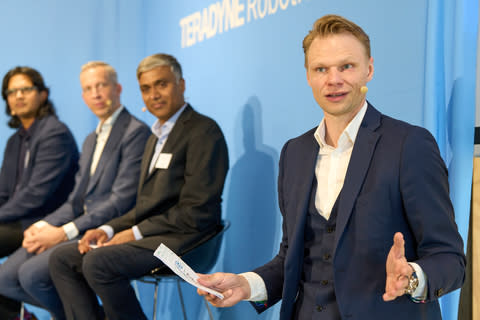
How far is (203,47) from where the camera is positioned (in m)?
4.39

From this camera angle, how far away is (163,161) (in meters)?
3.36

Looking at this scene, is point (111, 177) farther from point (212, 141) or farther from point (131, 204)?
point (212, 141)

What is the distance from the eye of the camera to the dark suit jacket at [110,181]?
3740 millimetres

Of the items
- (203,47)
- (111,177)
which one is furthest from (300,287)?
(203,47)

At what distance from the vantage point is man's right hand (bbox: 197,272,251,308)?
70.7 inches

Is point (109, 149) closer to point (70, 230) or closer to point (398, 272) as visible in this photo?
point (70, 230)

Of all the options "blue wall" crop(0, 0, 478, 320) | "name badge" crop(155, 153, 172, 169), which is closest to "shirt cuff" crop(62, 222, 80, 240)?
"name badge" crop(155, 153, 172, 169)

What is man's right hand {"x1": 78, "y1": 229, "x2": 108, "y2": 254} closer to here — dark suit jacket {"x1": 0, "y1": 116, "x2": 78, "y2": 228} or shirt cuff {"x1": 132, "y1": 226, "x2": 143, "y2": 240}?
shirt cuff {"x1": 132, "y1": 226, "x2": 143, "y2": 240}

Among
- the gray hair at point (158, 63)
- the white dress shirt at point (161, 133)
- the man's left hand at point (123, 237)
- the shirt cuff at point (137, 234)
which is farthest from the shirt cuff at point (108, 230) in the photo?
the gray hair at point (158, 63)

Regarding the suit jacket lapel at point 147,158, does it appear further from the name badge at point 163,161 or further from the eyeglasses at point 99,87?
the eyeglasses at point 99,87

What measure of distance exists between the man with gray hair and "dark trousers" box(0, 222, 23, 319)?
0.92m

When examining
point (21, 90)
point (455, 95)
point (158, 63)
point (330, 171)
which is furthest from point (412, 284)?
point (21, 90)

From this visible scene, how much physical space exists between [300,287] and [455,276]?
1.75 ft

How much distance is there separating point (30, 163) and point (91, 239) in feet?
4.44
